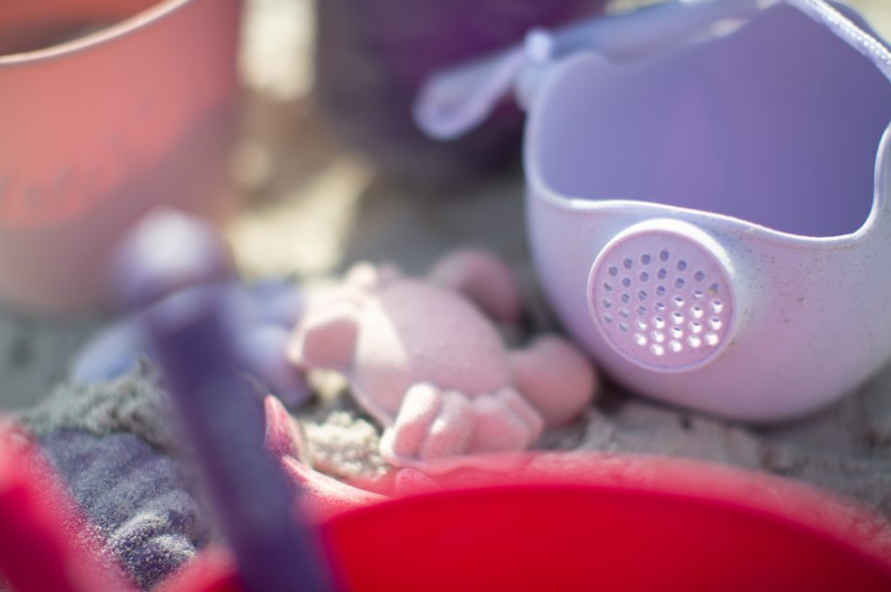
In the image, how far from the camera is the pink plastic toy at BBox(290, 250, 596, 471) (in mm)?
630

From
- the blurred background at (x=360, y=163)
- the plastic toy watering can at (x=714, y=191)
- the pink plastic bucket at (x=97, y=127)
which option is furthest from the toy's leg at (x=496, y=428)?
the pink plastic bucket at (x=97, y=127)

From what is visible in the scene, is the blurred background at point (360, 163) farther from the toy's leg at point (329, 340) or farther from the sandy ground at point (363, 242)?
the toy's leg at point (329, 340)

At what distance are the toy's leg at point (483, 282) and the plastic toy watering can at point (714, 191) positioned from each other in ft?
0.33

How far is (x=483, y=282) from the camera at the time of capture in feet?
2.74

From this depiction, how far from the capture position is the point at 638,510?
1.65 feet

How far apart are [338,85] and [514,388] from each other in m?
0.51

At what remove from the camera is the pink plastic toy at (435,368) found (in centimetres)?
63

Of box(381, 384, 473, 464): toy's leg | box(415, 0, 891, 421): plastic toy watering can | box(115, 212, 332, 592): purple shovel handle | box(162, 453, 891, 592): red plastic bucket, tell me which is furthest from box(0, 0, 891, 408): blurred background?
box(115, 212, 332, 592): purple shovel handle

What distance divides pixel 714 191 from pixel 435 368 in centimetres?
32

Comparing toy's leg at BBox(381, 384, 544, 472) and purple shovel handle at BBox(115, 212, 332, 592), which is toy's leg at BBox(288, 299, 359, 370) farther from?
purple shovel handle at BBox(115, 212, 332, 592)

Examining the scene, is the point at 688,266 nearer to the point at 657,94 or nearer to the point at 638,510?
the point at 638,510

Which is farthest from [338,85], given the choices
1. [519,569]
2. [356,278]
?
[519,569]

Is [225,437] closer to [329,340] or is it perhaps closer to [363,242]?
[329,340]

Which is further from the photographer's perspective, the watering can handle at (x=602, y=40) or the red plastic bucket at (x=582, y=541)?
the watering can handle at (x=602, y=40)
